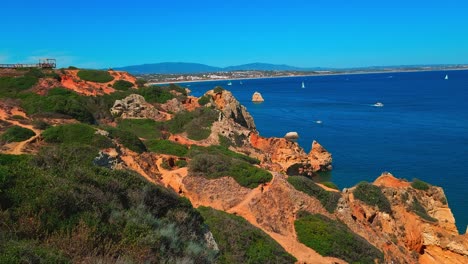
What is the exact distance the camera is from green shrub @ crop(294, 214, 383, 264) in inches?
688

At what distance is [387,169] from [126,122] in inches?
1181

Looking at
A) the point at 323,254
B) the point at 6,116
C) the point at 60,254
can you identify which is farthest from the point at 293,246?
the point at 6,116

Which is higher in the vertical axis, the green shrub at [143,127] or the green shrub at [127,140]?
the green shrub at [127,140]

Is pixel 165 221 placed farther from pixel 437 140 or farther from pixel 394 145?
pixel 437 140

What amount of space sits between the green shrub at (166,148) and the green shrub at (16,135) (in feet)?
25.9

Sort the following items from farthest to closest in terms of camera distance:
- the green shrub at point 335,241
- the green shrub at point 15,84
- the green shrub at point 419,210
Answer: the green shrub at point 15,84 → the green shrub at point 419,210 → the green shrub at point 335,241

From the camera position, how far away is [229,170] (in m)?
22.5

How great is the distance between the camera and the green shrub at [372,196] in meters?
23.7

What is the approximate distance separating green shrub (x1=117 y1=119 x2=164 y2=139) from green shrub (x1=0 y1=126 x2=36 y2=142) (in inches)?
480

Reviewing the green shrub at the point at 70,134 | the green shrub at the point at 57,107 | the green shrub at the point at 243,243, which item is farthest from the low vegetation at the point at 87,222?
the green shrub at the point at 57,107

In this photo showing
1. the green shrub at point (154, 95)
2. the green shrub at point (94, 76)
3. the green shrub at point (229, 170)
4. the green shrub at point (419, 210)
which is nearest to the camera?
the green shrub at point (229, 170)

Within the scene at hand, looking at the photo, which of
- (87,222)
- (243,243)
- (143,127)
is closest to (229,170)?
(243,243)

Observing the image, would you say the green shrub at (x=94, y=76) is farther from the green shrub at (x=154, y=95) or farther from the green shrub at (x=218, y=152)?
the green shrub at (x=218, y=152)

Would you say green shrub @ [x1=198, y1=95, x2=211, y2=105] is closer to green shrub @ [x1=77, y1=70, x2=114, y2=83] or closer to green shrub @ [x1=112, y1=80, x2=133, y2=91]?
green shrub @ [x1=112, y1=80, x2=133, y2=91]
